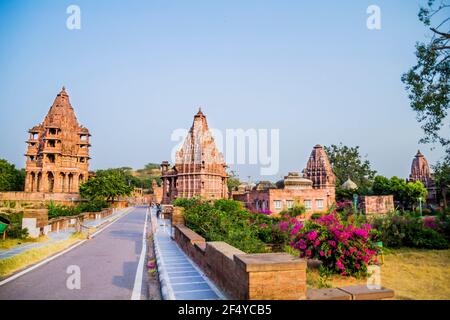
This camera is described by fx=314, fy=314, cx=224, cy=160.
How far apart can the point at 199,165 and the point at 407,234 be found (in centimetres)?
3024

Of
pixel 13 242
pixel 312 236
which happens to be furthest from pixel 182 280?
pixel 13 242

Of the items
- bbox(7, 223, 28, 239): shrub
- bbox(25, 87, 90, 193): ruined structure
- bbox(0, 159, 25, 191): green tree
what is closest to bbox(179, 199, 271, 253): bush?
bbox(7, 223, 28, 239): shrub

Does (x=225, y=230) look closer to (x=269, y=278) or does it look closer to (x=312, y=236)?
(x=312, y=236)

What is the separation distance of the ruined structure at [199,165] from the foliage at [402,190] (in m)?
20.9

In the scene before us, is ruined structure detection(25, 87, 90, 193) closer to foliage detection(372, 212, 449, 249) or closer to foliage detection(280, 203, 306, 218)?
foliage detection(280, 203, 306, 218)

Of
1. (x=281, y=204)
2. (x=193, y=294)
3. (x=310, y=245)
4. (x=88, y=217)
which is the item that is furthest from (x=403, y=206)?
(x=193, y=294)

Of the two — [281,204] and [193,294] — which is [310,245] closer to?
[193,294]

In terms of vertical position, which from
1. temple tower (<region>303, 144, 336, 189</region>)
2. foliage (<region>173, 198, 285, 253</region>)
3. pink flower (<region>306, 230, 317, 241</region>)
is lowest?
foliage (<region>173, 198, 285, 253</region>)

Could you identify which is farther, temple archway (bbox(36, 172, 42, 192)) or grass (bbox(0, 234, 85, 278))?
temple archway (bbox(36, 172, 42, 192))

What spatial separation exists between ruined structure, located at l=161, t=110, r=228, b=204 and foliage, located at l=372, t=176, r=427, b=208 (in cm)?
2090

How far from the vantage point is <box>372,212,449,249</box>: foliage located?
12328 mm

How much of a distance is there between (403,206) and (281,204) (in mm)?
22517

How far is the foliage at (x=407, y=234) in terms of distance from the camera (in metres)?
12.3

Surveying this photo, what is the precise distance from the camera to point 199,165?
134 ft
